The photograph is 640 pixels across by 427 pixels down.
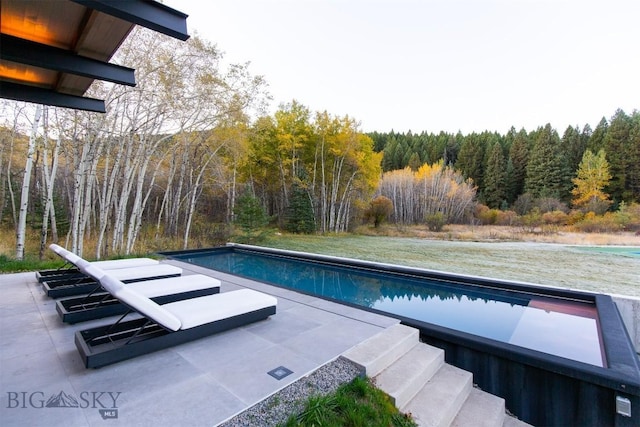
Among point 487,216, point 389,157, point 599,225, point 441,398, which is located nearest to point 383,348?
point 441,398

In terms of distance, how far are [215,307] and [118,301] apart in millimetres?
1193

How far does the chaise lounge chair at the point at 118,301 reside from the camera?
9.98 ft

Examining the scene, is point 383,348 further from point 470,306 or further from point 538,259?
point 538,259

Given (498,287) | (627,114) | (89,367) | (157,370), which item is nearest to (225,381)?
(157,370)

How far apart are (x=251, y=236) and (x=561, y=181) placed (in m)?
28.3

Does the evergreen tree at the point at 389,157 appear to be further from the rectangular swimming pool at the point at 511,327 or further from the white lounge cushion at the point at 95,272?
the white lounge cushion at the point at 95,272

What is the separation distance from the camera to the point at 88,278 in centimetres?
429

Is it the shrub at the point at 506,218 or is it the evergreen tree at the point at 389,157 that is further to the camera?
the evergreen tree at the point at 389,157

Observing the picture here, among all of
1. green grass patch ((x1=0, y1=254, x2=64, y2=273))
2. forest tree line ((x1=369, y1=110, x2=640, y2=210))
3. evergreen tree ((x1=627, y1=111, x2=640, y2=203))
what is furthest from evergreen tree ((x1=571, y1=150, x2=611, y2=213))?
green grass patch ((x1=0, y1=254, x2=64, y2=273))

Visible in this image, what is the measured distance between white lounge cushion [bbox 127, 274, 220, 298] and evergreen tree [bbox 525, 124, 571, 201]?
2932 cm

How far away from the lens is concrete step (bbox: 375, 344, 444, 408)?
2.17m

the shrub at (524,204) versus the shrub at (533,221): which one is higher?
the shrub at (524,204)

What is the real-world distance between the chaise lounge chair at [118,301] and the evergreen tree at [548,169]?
29.4 meters

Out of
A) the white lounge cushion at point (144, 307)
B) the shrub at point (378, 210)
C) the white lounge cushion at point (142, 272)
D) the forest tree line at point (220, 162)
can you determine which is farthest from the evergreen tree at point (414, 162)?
the white lounge cushion at point (144, 307)
